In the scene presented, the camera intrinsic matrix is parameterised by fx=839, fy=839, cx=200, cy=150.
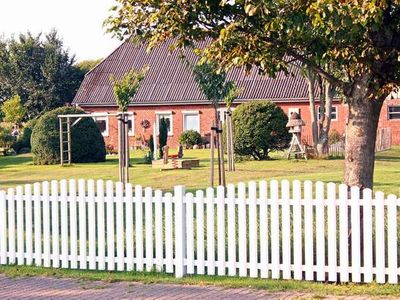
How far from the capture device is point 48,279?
10266 millimetres

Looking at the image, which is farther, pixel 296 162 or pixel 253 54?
pixel 296 162

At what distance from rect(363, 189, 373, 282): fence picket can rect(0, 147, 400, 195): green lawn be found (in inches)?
416

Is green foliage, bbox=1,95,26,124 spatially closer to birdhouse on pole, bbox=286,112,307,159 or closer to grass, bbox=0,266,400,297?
birdhouse on pole, bbox=286,112,307,159

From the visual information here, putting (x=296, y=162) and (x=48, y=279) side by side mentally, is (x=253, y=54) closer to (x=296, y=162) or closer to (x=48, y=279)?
(x=48, y=279)

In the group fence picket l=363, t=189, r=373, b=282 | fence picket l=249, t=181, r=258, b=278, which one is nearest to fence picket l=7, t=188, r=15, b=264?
fence picket l=249, t=181, r=258, b=278

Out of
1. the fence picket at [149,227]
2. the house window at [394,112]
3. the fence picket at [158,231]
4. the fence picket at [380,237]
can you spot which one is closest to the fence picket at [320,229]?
the fence picket at [380,237]

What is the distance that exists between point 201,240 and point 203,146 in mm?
43568

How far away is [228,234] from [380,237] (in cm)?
182

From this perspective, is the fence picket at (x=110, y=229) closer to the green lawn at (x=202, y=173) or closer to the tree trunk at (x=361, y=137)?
the tree trunk at (x=361, y=137)

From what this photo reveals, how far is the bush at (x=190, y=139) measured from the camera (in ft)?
176

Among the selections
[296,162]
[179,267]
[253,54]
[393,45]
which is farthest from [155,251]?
[296,162]

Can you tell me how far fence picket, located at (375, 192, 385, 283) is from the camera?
30.8 ft

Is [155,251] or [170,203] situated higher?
[170,203]

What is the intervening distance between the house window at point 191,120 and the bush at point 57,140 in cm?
1857
